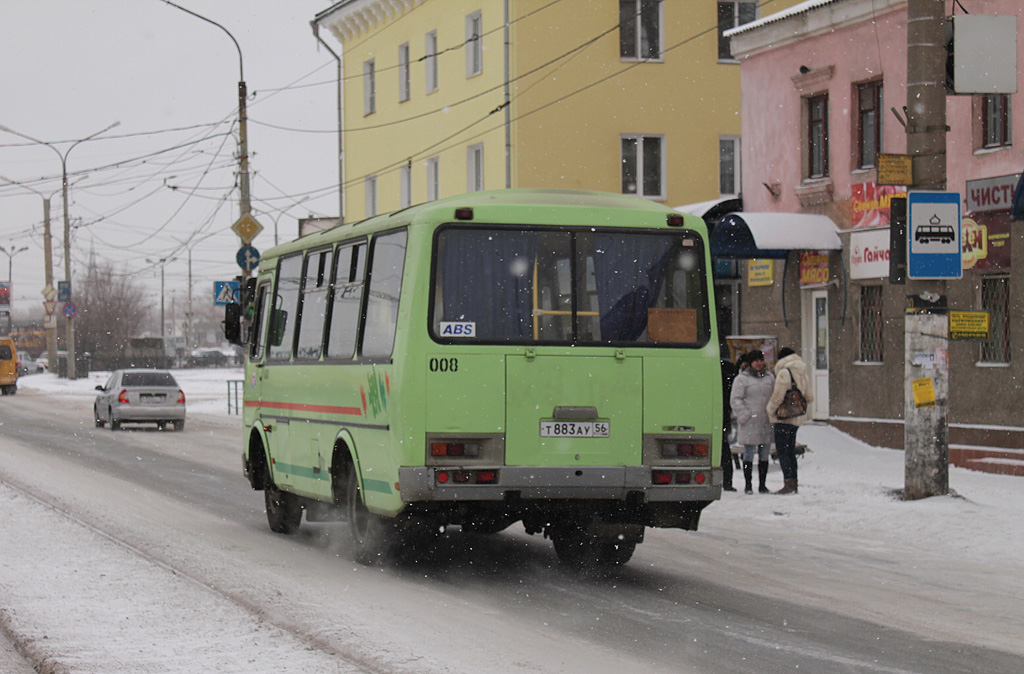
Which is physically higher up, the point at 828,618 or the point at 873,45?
the point at 873,45

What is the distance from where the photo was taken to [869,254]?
23016mm

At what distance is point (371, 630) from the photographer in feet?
27.7

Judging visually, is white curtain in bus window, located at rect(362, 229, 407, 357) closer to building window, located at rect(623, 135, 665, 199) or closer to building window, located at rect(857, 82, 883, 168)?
building window, located at rect(857, 82, 883, 168)

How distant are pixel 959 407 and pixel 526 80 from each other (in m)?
17.2

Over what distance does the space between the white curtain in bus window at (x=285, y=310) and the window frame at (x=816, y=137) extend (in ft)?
42.8

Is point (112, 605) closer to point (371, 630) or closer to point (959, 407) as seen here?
point (371, 630)

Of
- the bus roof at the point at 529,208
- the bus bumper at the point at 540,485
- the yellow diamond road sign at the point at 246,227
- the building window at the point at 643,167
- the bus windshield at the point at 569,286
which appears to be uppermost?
the building window at the point at 643,167

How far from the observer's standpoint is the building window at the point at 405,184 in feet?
137

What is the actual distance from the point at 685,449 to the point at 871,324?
44.5ft

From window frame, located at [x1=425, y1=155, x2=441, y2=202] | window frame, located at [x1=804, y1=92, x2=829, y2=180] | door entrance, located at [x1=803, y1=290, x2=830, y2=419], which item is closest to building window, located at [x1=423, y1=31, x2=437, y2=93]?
window frame, located at [x1=425, y1=155, x2=441, y2=202]

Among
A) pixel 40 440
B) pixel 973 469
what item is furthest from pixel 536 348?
pixel 40 440

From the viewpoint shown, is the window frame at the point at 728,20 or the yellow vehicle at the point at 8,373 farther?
the yellow vehicle at the point at 8,373

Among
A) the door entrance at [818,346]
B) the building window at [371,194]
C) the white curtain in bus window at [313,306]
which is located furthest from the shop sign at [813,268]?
Result: the building window at [371,194]

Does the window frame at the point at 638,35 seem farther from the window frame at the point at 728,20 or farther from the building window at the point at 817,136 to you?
the building window at the point at 817,136
